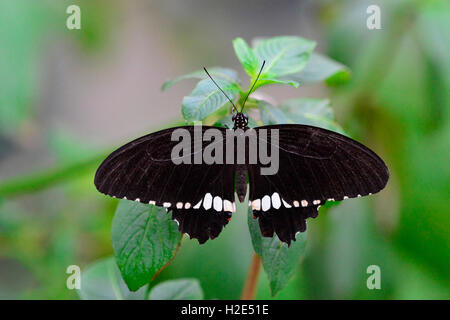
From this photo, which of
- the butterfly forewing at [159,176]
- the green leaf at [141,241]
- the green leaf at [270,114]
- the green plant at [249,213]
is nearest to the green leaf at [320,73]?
the green plant at [249,213]

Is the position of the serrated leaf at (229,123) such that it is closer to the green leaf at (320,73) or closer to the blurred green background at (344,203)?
the green leaf at (320,73)

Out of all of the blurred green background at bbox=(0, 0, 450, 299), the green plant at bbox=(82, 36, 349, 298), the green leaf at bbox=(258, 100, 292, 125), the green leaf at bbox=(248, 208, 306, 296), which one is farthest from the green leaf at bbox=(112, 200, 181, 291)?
the blurred green background at bbox=(0, 0, 450, 299)

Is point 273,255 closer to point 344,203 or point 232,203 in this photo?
point 232,203

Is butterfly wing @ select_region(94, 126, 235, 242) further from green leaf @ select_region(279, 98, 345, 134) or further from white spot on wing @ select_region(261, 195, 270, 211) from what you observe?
green leaf @ select_region(279, 98, 345, 134)

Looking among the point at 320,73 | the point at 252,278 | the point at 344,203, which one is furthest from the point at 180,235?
the point at 344,203
